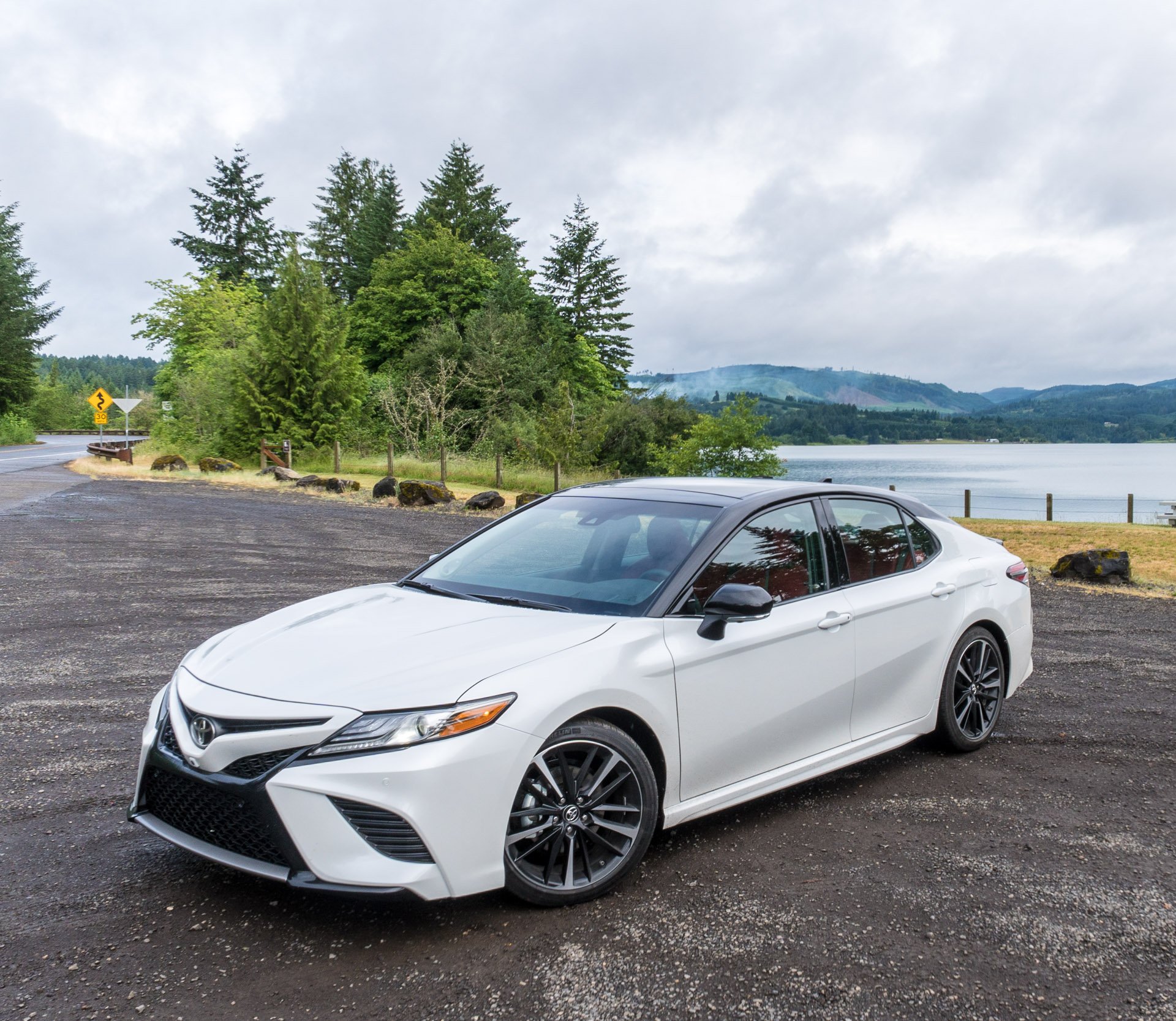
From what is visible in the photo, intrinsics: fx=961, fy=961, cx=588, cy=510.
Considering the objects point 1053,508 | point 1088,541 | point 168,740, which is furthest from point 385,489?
point 1053,508

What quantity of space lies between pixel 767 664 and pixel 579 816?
1.10m

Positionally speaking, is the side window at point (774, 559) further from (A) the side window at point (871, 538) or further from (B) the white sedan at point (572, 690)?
(A) the side window at point (871, 538)

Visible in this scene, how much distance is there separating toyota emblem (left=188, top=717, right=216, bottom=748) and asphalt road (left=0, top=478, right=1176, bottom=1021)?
477 mm

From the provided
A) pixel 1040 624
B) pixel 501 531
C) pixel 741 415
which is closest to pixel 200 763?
pixel 501 531

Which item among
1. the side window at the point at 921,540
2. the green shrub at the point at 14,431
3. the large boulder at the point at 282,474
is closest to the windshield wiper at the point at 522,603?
the side window at the point at 921,540

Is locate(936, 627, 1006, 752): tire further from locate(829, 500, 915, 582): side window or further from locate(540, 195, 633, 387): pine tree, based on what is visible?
locate(540, 195, 633, 387): pine tree

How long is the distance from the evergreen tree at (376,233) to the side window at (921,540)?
6724 centimetres

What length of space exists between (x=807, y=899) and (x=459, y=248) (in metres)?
58.6

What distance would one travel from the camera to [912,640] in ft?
15.6

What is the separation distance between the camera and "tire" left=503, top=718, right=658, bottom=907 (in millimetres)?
3244

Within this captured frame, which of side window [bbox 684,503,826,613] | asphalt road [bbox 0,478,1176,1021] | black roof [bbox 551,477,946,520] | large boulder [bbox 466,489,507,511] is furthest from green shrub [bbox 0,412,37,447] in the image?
side window [bbox 684,503,826,613]

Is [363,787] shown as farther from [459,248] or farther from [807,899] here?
[459,248]

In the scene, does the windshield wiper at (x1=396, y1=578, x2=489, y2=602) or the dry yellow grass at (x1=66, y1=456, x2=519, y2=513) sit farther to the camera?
the dry yellow grass at (x1=66, y1=456, x2=519, y2=513)

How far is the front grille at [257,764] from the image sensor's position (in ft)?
9.90
